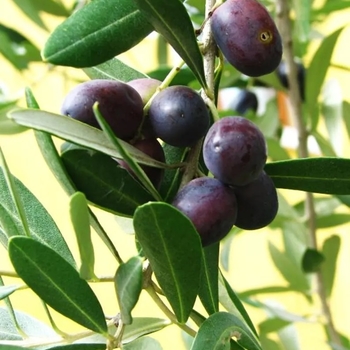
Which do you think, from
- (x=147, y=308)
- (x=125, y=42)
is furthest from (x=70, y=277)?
(x=147, y=308)

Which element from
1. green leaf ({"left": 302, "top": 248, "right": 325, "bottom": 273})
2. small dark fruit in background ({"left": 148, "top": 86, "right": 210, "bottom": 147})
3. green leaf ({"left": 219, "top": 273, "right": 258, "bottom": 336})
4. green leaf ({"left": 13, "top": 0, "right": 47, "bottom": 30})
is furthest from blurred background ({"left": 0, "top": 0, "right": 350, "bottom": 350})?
small dark fruit in background ({"left": 148, "top": 86, "right": 210, "bottom": 147})

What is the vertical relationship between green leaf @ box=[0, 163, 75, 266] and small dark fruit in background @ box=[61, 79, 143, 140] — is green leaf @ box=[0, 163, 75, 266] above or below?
below

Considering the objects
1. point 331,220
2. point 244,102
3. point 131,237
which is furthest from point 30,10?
point 131,237

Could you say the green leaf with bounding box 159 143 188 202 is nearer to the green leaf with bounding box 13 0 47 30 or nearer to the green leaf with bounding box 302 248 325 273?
the green leaf with bounding box 302 248 325 273

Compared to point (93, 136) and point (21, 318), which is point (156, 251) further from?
point (21, 318)

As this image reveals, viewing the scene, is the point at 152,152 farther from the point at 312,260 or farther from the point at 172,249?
the point at 312,260

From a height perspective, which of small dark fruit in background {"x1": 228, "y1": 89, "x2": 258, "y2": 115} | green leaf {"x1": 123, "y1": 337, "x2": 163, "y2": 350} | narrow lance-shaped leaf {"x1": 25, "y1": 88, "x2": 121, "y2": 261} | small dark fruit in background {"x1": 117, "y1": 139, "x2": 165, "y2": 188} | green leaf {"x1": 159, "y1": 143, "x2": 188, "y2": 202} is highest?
narrow lance-shaped leaf {"x1": 25, "y1": 88, "x2": 121, "y2": 261}
